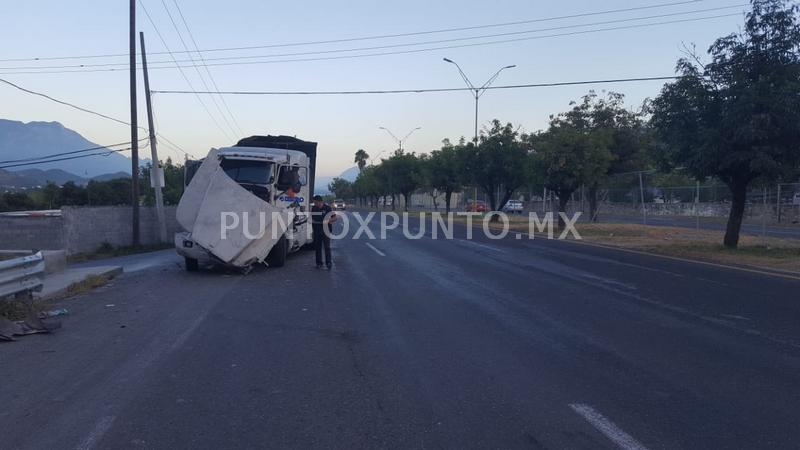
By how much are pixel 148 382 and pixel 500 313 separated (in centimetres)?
540

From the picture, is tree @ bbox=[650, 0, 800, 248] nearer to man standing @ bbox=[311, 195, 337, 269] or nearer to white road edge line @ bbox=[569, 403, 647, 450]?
man standing @ bbox=[311, 195, 337, 269]

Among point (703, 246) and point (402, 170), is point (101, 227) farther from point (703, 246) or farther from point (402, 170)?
point (402, 170)

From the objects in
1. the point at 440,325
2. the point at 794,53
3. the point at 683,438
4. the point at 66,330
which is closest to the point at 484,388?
the point at 683,438

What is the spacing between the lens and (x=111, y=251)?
25094mm

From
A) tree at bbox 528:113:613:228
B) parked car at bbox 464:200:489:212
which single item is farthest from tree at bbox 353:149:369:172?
tree at bbox 528:113:613:228

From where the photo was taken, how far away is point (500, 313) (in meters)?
10.1

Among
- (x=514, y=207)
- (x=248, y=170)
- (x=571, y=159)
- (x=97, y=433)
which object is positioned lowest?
(x=97, y=433)

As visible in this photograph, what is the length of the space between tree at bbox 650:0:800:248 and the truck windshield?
476 inches

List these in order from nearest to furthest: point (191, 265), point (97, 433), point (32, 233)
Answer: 1. point (97, 433)
2. point (191, 265)
3. point (32, 233)

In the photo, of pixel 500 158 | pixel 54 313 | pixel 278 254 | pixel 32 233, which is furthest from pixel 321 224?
pixel 500 158

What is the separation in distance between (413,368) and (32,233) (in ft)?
66.2

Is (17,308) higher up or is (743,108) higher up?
(743,108)

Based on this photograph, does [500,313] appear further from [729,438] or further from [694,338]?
[729,438]

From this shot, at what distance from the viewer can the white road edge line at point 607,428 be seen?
4.81 meters
